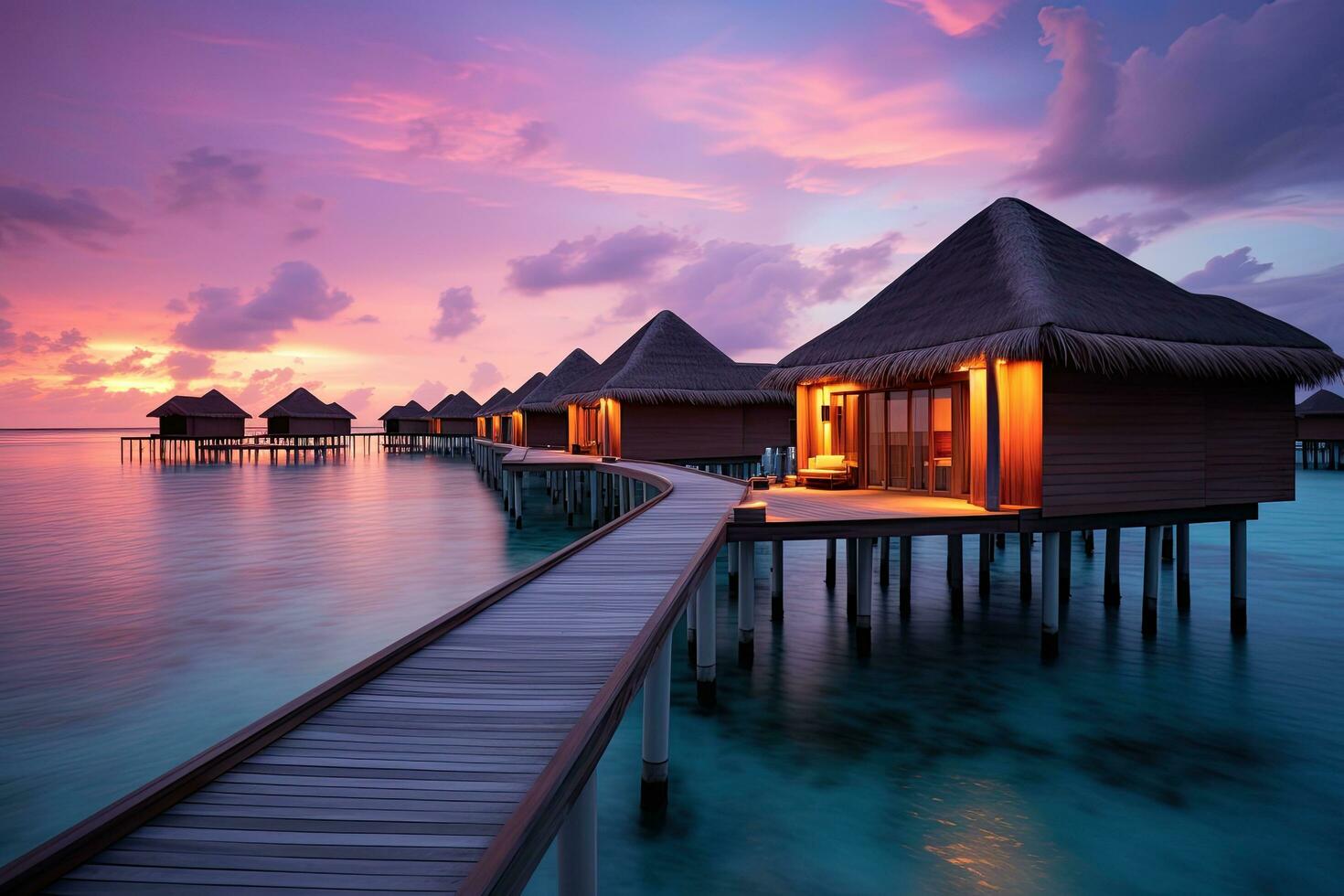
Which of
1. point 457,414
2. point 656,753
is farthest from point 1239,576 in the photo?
point 457,414

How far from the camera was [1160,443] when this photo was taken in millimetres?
9578

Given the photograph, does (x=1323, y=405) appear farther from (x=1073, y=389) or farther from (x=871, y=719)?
(x=871, y=719)

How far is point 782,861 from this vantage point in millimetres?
5082

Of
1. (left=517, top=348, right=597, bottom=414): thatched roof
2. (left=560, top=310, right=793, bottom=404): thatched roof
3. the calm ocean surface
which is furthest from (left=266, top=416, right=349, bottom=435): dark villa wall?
the calm ocean surface

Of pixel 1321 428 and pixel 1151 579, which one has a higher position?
pixel 1321 428

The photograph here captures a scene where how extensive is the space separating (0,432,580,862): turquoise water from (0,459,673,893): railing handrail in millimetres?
3732

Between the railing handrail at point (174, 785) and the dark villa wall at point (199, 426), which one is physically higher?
the dark villa wall at point (199, 426)

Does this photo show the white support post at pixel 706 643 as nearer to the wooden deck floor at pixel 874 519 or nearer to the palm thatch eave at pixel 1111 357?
the wooden deck floor at pixel 874 519

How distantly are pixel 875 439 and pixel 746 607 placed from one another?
481cm

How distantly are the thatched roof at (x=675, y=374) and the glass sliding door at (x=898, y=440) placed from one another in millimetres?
8102

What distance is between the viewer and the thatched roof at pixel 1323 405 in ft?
128

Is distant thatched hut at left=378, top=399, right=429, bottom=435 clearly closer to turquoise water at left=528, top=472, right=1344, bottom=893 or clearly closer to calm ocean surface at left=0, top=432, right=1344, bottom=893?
calm ocean surface at left=0, top=432, right=1344, bottom=893

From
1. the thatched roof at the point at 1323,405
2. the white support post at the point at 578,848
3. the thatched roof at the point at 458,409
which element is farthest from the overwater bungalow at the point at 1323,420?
the thatched roof at the point at 458,409

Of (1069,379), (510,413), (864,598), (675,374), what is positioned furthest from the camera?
(510,413)
